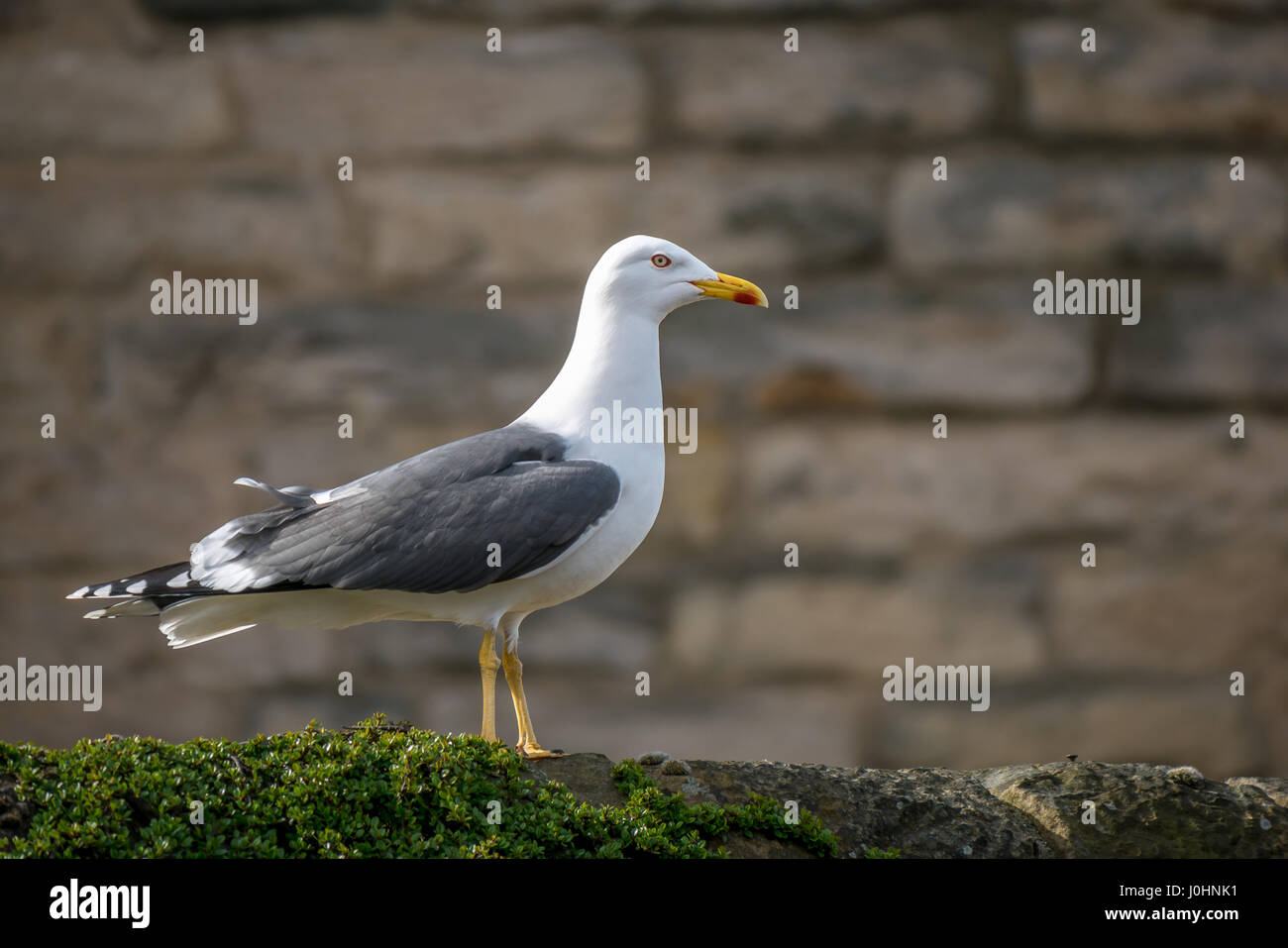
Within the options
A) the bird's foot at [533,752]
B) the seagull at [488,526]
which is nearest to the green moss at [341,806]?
the bird's foot at [533,752]

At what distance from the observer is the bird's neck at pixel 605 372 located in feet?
8.79

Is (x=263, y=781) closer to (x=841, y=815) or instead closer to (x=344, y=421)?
(x=841, y=815)

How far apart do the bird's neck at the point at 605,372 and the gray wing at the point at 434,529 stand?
10cm

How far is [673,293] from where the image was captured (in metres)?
2.71

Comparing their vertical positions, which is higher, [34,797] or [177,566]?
[177,566]

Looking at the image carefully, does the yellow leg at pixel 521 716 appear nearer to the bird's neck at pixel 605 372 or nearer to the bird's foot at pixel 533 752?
the bird's foot at pixel 533 752

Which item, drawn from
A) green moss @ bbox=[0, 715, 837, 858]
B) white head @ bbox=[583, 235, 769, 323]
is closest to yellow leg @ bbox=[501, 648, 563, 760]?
green moss @ bbox=[0, 715, 837, 858]

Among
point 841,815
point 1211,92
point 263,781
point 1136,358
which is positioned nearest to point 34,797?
point 263,781

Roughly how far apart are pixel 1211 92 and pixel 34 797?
3647 mm
